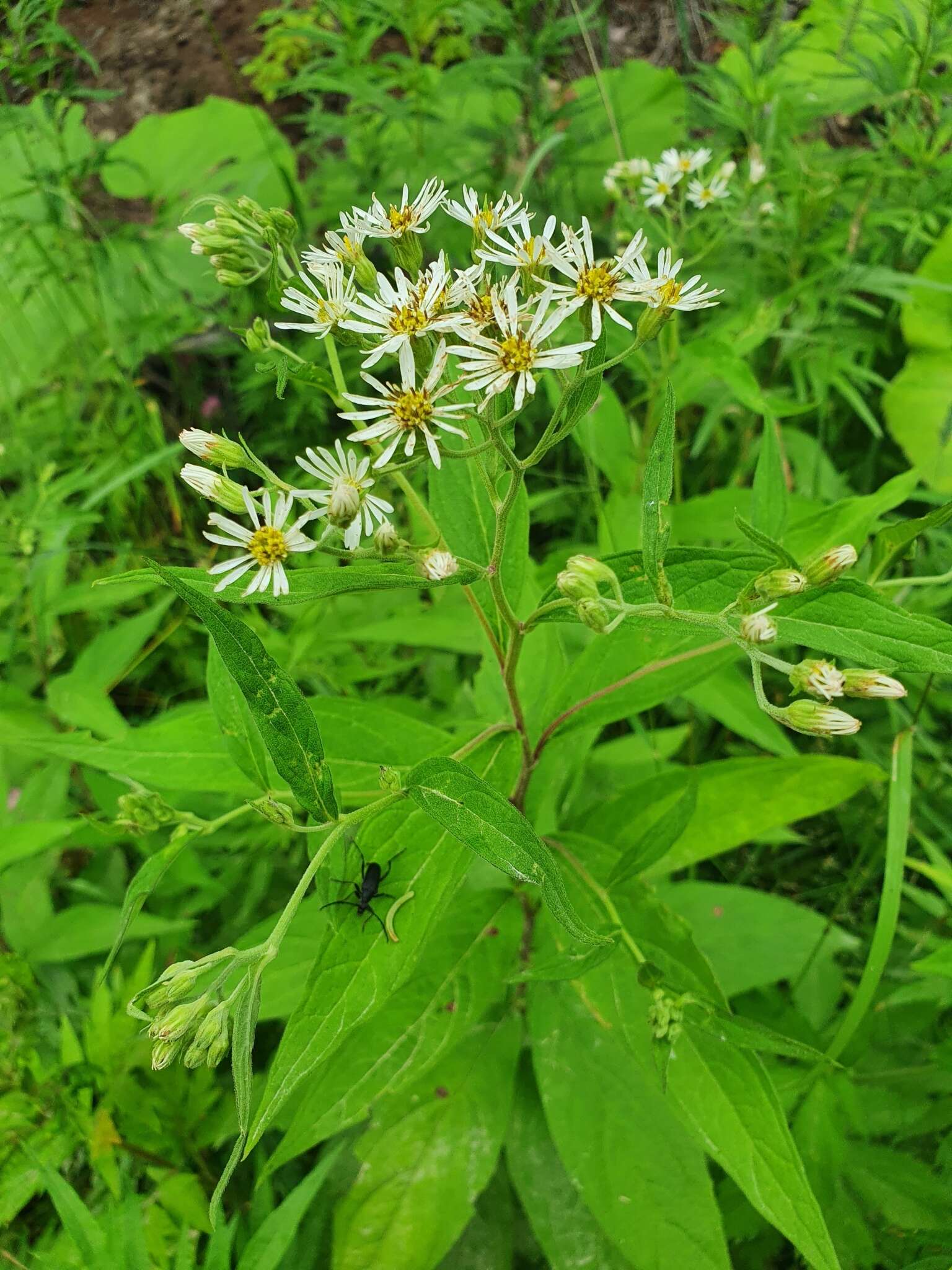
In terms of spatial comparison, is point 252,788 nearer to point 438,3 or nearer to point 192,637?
point 192,637

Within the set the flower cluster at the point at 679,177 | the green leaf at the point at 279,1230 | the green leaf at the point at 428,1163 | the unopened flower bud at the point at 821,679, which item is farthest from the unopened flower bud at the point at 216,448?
the flower cluster at the point at 679,177

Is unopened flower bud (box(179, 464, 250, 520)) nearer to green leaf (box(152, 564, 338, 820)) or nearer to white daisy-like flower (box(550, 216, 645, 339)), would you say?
green leaf (box(152, 564, 338, 820))

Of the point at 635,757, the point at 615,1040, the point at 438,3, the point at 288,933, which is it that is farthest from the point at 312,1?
the point at 615,1040

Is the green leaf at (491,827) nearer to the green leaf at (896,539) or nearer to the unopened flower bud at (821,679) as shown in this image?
the unopened flower bud at (821,679)

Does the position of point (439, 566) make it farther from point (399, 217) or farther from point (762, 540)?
point (399, 217)

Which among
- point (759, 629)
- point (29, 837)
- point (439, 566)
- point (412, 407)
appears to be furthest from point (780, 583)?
point (29, 837)

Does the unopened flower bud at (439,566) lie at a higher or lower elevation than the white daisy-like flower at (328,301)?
lower

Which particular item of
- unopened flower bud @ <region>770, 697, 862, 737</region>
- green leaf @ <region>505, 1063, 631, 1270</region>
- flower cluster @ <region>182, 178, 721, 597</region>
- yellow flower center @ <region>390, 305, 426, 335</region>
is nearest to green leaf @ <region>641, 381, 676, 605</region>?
flower cluster @ <region>182, 178, 721, 597</region>
